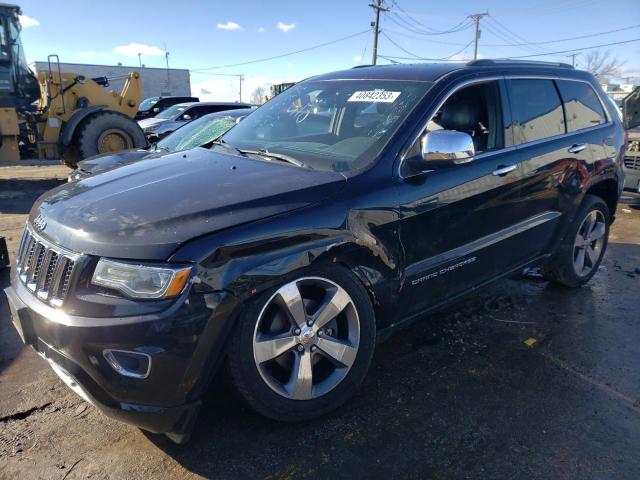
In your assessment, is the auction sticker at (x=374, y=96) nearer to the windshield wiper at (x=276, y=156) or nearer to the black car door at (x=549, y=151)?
the windshield wiper at (x=276, y=156)

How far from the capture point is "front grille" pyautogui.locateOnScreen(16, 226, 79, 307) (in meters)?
2.14

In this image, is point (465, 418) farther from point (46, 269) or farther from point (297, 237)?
point (46, 269)

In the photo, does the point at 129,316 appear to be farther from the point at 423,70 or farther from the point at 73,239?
the point at 423,70

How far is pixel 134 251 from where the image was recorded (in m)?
2.04

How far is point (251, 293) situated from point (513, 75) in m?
2.65

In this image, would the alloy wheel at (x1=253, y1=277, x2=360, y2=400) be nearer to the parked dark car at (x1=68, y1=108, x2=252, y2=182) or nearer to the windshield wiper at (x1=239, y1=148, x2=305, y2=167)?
the windshield wiper at (x1=239, y1=148, x2=305, y2=167)

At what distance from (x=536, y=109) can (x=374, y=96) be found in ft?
4.55

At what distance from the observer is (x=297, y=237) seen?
2.31 m

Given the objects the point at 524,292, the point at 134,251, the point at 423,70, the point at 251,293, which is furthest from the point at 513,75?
the point at 134,251

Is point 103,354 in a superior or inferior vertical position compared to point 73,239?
inferior

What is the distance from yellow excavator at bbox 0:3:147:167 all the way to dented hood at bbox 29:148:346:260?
8.52 meters

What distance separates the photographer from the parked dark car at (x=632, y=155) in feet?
24.3

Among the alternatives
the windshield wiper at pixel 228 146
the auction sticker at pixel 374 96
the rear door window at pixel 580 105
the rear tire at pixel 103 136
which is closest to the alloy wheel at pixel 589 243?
the rear door window at pixel 580 105

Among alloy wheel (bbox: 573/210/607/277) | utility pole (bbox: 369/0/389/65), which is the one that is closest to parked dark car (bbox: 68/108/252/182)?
alloy wheel (bbox: 573/210/607/277)
